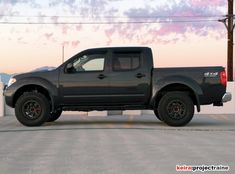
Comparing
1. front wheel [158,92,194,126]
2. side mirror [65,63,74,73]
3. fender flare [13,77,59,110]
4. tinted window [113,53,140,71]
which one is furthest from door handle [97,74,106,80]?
front wheel [158,92,194,126]

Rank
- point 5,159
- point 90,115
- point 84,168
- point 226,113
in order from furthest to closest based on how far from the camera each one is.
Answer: point 226,113
point 90,115
point 5,159
point 84,168

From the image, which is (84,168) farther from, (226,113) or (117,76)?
(226,113)

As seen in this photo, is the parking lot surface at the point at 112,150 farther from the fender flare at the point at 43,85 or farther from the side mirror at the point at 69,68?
the side mirror at the point at 69,68

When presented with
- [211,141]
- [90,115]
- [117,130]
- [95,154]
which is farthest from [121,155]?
[90,115]

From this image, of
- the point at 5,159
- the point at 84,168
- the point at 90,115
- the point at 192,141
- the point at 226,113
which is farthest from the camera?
the point at 226,113

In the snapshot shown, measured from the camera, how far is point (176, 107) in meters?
14.8

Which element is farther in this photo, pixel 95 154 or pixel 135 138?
pixel 135 138

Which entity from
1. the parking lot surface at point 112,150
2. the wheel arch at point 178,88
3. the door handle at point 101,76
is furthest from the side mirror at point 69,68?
the wheel arch at point 178,88

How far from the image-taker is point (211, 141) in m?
11.1

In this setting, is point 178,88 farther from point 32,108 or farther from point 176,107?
point 32,108

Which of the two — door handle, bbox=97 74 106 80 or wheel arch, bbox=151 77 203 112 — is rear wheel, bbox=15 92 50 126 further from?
wheel arch, bbox=151 77 203 112

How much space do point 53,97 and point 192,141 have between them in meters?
5.04

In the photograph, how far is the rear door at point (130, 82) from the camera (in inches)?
Result: 583

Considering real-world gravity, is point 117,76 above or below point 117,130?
above
